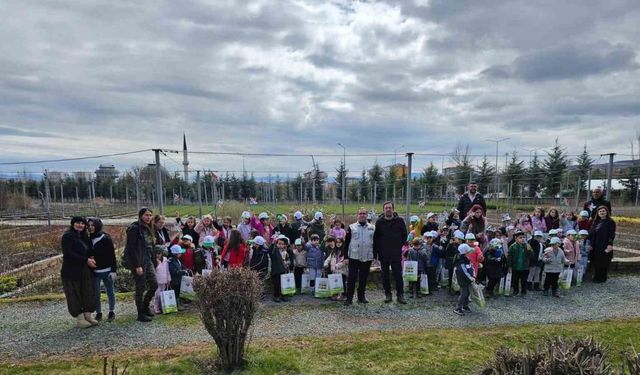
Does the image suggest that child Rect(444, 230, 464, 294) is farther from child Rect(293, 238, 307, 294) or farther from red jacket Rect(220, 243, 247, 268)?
red jacket Rect(220, 243, 247, 268)

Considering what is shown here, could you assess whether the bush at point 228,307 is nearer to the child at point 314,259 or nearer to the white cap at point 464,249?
the child at point 314,259

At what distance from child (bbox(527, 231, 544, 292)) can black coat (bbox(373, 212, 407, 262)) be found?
2822 mm

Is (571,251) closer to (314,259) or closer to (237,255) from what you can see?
(314,259)

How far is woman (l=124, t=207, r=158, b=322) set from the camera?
5.71 metres

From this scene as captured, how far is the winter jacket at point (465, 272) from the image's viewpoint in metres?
6.27

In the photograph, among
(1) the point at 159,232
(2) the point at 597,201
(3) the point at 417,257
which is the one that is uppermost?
(2) the point at 597,201

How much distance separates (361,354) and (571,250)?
5.85m

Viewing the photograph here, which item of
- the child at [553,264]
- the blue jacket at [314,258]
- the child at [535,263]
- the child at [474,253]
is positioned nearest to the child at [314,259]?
the blue jacket at [314,258]

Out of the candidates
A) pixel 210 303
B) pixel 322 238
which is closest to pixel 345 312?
pixel 322 238

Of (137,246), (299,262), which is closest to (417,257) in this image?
(299,262)

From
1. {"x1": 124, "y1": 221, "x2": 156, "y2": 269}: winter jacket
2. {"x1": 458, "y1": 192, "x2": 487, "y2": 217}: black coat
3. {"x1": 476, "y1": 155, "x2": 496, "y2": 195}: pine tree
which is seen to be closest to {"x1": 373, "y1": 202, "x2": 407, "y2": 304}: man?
{"x1": 458, "y1": 192, "x2": 487, "y2": 217}: black coat

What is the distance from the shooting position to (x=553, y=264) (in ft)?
24.0

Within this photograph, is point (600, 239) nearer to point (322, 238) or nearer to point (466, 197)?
point (466, 197)

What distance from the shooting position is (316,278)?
728 centimetres
